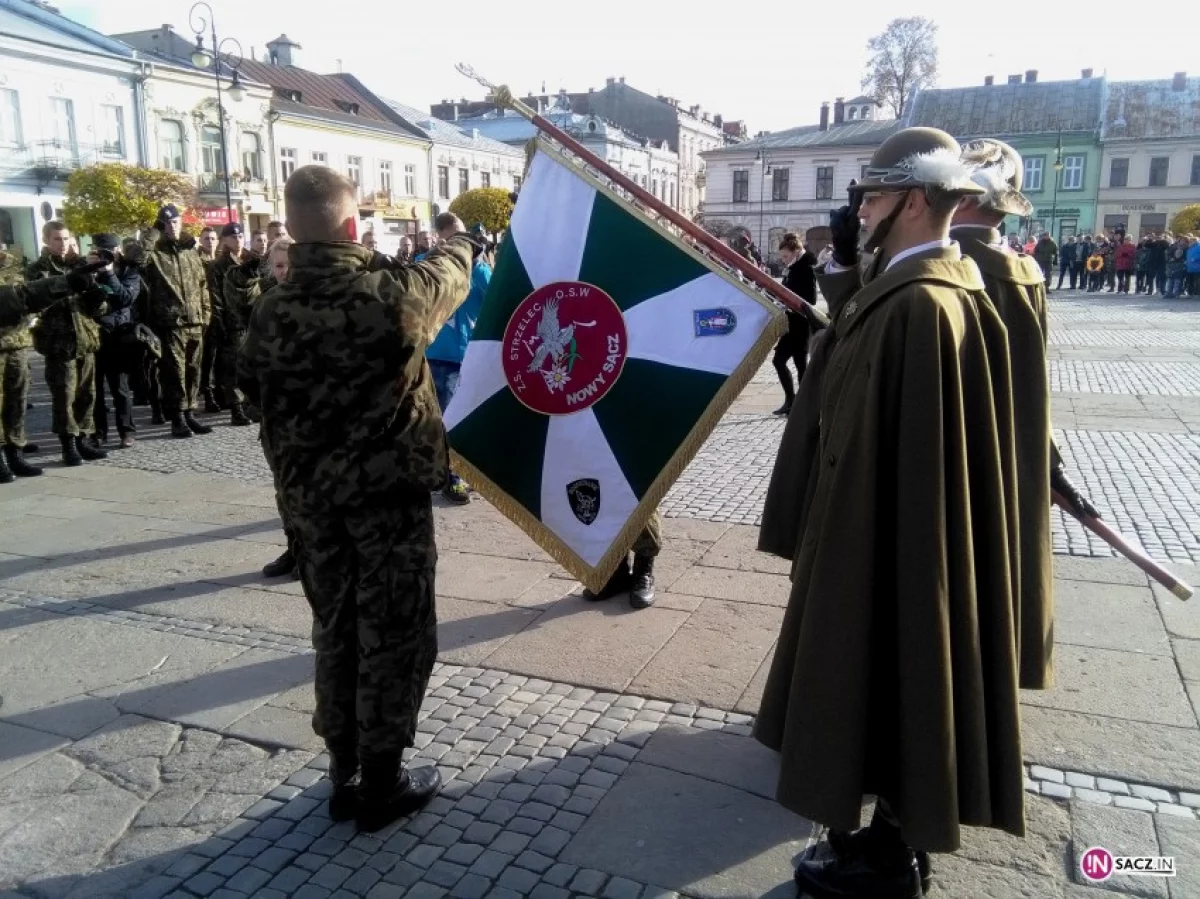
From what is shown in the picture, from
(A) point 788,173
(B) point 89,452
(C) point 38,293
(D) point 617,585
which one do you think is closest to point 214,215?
(B) point 89,452

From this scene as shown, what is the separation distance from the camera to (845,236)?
122 inches

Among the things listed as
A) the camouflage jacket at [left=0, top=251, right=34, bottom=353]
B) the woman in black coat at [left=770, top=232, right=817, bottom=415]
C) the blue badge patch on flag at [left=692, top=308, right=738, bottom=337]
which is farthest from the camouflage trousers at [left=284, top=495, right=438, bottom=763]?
the woman in black coat at [left=770, top=232, right=817, bottom=415]

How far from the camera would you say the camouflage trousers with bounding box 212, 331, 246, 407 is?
414 inches

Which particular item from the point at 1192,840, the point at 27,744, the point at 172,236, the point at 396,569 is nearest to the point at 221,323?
the point at 172,236

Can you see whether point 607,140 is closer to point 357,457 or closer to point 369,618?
point 357,457

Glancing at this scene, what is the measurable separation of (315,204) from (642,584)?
2758mm

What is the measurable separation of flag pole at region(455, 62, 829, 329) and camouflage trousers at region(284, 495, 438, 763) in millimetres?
1616

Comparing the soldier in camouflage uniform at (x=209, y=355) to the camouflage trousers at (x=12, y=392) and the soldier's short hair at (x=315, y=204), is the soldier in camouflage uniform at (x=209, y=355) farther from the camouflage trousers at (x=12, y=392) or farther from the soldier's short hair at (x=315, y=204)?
the soldier's short hair at (x=315, y=204)

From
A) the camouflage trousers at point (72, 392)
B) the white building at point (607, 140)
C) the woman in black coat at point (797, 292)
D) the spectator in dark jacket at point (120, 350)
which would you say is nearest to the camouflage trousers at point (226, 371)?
the spectator in dark jacket at point (120, 350)

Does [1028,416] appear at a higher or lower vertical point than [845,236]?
lower

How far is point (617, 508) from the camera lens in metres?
4.02

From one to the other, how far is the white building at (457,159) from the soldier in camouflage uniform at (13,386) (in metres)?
44.9

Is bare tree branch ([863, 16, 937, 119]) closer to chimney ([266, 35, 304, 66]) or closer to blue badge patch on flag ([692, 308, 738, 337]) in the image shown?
chimney ([266, 35, 304, 66])

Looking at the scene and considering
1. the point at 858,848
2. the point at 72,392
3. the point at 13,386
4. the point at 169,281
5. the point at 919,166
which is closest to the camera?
the point at 919,166
